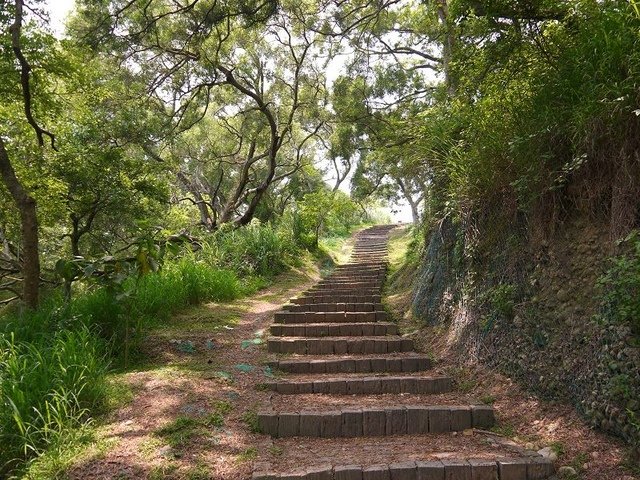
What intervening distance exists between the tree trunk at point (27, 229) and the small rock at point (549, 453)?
4.94 meters

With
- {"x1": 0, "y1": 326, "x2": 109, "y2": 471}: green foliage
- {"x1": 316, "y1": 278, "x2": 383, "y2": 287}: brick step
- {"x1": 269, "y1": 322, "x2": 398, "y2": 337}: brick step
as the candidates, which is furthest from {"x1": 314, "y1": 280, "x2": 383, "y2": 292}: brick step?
{"x1": 0, "y1": 326, "x2": 109, "y2": 471}: green foliage

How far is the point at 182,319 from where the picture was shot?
5781 mm

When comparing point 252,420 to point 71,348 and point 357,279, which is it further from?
point 357,279

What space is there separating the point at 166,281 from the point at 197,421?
3.84 metres

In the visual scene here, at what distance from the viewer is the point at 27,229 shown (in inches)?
178

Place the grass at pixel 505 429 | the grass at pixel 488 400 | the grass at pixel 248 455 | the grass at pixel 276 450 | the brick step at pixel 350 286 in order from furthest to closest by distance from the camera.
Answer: the brick step at pixel 350 286 < the grass at pixel 488 400 < the grass at pixel 505 429 < the grass at pixel 276 450 < the grass at pixel 248 455

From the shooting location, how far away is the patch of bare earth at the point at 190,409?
2.42 m

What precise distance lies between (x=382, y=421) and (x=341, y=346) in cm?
164


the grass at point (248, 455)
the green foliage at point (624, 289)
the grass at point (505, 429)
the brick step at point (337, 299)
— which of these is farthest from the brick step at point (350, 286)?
the green foliage at point (624, 289)

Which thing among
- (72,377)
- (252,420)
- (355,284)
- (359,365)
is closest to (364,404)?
(359,365)

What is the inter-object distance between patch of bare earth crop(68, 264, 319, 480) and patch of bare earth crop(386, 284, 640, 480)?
1.74 meters

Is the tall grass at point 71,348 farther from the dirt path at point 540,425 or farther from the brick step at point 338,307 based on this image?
the dirt path at point 540,425

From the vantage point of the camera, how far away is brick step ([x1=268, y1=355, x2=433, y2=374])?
423 cm

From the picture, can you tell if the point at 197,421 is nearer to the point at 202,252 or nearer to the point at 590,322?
the point at 590,322
